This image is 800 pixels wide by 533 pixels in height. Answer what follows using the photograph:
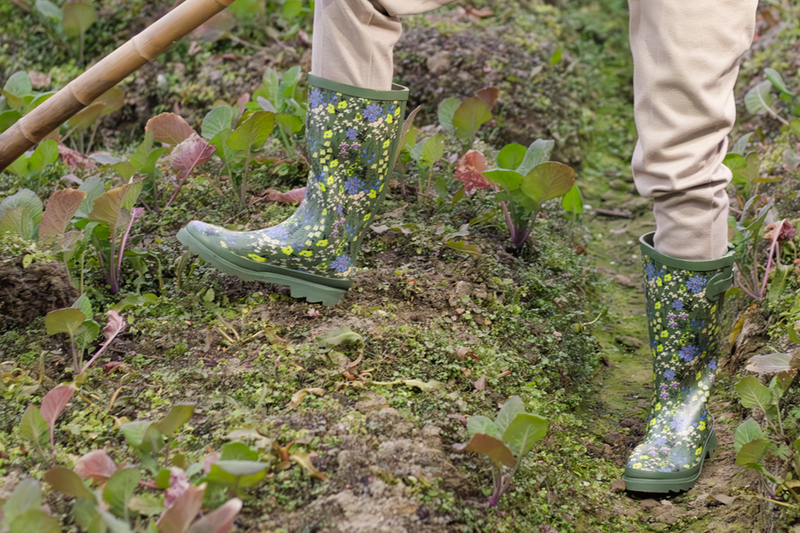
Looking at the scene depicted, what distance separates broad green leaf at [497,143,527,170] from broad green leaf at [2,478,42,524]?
1.57 m

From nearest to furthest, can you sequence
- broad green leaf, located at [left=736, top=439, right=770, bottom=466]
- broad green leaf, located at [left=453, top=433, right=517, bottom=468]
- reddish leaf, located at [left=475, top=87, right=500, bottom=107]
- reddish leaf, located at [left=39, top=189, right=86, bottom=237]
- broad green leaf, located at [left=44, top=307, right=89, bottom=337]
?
broad green leaf, located at [left=453, top=433, right=517, bottom=468] < broad green leaf, located at [left=736, top=439, right=770, bottom=466] < broad green leaf, located at [left=44, top=307, right=89, bottom=337] < reddish leaf, located at [left=39, top=189, right=86, bottom=237] < reddish leaf, located at [left=475, top=87, right=500, bottom=107]

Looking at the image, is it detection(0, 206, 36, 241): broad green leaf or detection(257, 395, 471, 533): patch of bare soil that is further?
detection(0, 206, 36, 241): broad green leaf

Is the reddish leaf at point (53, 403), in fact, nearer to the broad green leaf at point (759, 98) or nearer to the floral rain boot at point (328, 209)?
the floral rain boot at point (328, 209)

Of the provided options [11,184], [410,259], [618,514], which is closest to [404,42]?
[410,259]

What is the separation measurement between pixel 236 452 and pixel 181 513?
0.50 ft

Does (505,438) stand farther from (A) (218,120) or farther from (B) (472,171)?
(A) (218,120)

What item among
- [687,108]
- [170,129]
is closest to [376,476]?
[687,108]

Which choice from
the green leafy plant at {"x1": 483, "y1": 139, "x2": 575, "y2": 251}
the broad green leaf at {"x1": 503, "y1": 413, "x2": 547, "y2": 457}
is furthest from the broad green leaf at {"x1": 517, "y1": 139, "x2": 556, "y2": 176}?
the broad green leaf at {"x1": 503, "y1": 413, "x2": 547, "y2": 457}

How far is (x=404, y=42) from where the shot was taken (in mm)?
3340

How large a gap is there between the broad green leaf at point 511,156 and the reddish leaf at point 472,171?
8 centimetres

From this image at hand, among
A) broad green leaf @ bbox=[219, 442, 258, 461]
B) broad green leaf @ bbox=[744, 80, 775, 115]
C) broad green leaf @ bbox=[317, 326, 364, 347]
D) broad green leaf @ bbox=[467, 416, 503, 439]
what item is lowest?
broad green leaf @ bbox=[317, 326, 364, 347]

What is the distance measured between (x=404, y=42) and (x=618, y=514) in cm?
254

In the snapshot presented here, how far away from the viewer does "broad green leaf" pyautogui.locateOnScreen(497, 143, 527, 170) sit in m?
2.11

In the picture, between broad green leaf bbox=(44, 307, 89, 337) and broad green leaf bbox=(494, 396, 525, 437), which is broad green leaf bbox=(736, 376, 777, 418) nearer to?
broad green leaf bbox=(494, 396, 525, 437)
